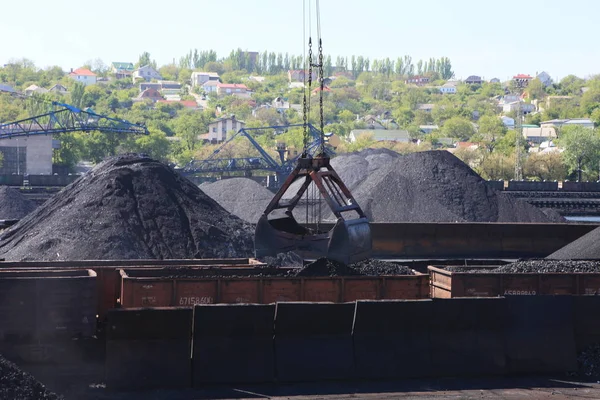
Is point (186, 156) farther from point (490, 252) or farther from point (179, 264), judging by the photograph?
point (179, 264)

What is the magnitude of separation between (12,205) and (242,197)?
1114 cm

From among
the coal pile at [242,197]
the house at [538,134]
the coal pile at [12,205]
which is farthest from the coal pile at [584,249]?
the house at [538,134]

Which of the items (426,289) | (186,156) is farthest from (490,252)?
(186,156)

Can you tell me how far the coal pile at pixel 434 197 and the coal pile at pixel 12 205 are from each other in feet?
40.7

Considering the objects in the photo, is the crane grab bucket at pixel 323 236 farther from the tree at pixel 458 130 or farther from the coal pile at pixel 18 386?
the tree at pixel 458 130

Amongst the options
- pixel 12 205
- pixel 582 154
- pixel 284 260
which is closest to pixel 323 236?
pixel 284 260

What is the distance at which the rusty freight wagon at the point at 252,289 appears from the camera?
17266 mm

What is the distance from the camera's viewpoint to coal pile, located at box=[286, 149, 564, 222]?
39781 millimetres

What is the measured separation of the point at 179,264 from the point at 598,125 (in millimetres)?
154533

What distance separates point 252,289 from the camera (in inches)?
697

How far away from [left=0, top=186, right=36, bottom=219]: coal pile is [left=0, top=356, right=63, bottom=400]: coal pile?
1151 inches

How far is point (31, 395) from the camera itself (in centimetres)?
1341

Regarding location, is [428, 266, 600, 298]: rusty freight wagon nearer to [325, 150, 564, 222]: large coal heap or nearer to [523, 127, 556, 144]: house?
[325, 150, 564, 222]: large coal heap

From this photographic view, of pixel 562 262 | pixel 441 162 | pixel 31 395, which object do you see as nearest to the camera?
pixel 31 395
